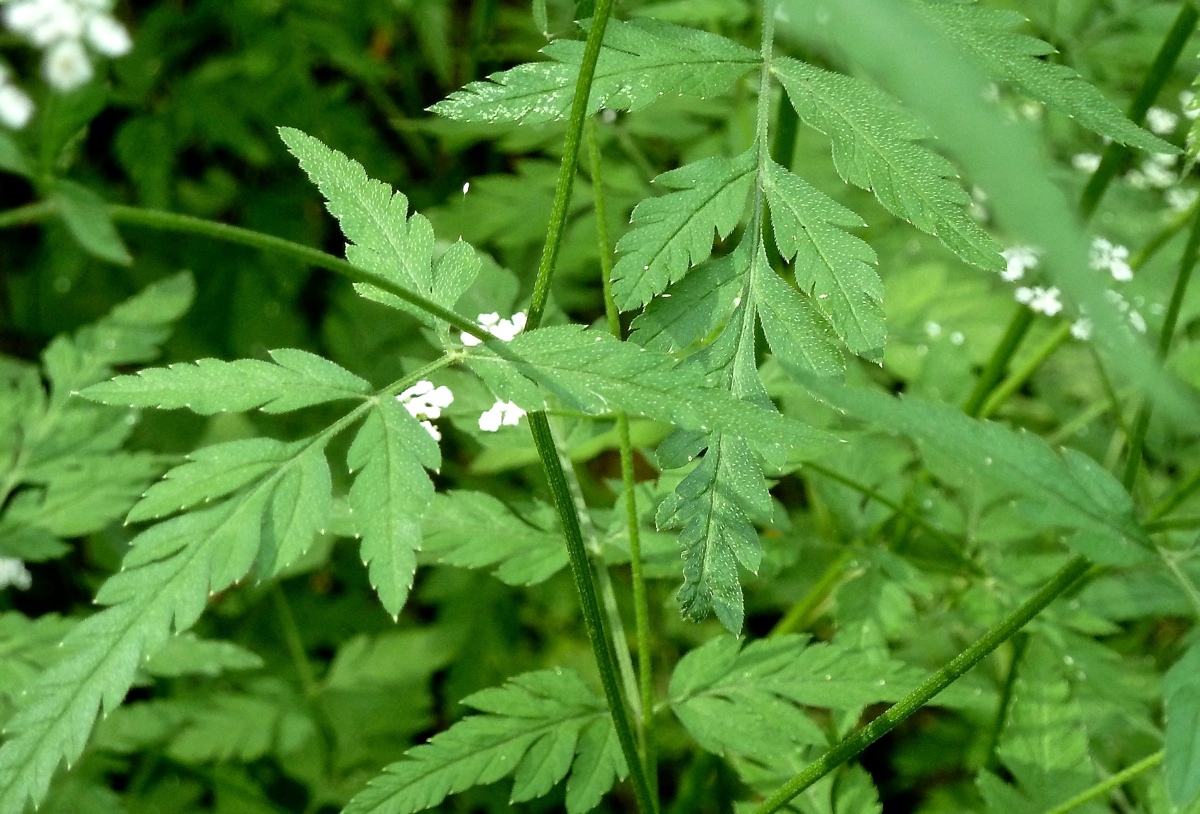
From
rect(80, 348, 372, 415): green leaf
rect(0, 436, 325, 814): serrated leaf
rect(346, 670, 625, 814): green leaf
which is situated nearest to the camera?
rect(0, 436, 325, 814): serrated leaf

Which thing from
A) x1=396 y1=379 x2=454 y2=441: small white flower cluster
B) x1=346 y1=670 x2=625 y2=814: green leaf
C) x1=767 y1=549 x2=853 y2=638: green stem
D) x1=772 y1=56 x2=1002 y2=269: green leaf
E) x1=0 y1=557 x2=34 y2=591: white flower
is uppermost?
x1=772 y1=56 x2=1002 y2=269: green leaf

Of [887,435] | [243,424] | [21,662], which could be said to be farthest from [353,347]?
[887,435]

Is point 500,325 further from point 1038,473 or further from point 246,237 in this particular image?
point 1038,473

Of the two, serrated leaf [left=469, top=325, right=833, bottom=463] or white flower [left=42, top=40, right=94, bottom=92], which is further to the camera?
white flower [left=42, top=40, right=94, bottom=92]

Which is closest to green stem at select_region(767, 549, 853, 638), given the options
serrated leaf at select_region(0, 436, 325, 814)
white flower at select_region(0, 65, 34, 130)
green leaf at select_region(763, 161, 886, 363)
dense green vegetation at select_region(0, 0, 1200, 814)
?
dense green vegetation at select_region(0, 0, 1200, 814)

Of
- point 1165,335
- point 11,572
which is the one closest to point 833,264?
point 1165,335

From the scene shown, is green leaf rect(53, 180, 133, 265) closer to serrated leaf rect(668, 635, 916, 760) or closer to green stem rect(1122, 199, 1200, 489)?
serrated leaf rect(668, 635, 916, 760)

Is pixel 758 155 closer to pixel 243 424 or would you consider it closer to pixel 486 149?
pixel 243 424

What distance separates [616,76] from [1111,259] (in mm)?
1284

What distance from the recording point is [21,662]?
6.06 feet

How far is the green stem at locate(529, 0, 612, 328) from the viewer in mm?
1090

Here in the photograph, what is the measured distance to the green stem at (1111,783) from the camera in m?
1.36

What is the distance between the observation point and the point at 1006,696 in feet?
6.25

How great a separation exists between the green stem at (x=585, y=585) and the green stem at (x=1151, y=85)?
1.11 meters
